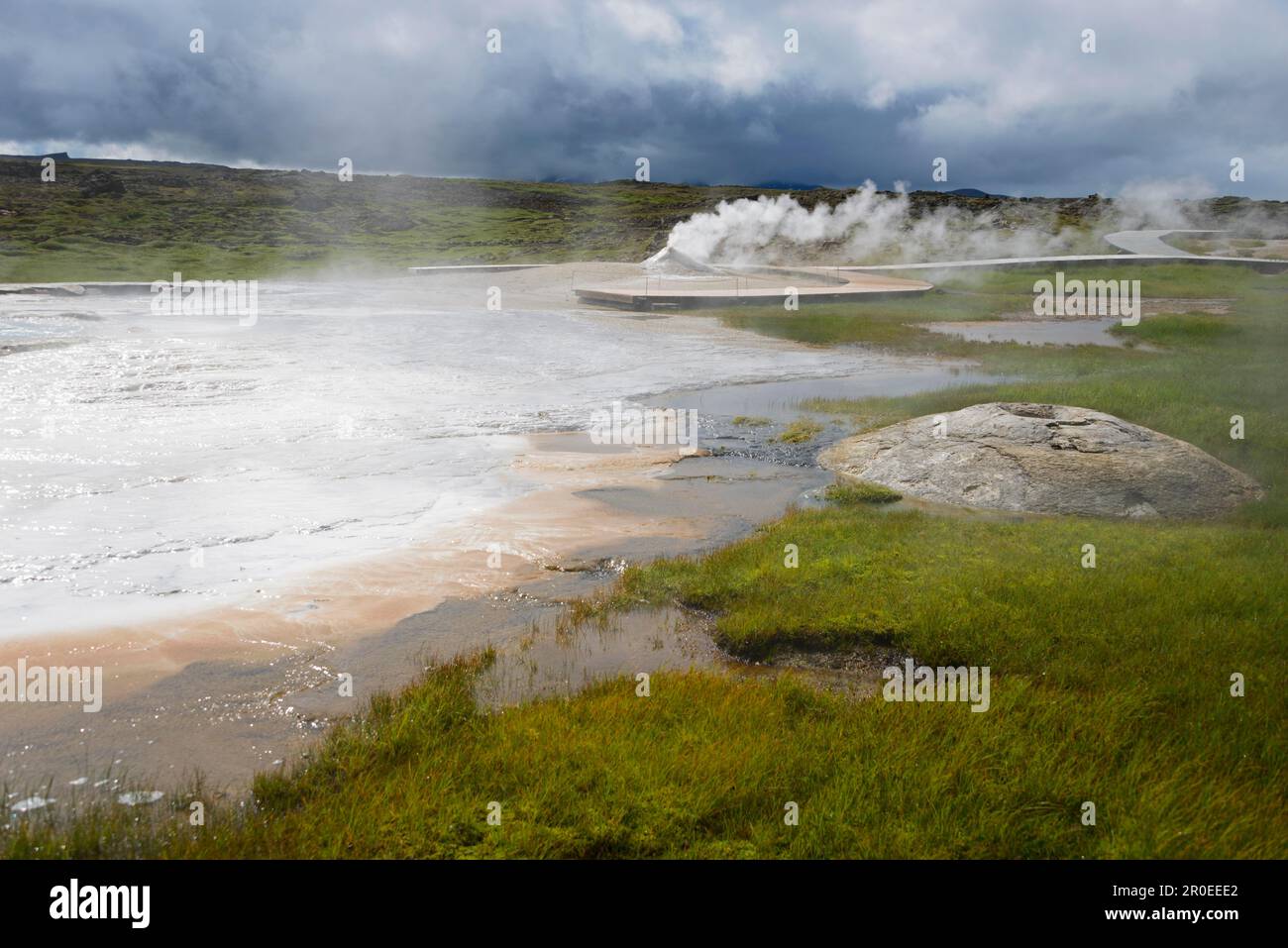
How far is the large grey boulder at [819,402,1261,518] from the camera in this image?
41.5 feet

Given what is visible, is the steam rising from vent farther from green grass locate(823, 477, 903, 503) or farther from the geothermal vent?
green grass locate(823, 477, 903, 503)

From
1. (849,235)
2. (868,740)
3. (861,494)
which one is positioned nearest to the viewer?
(868,740)

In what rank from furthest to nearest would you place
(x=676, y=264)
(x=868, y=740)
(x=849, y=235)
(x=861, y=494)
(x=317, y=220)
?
(x=317, y=220) → (x=849, y=235) → (x=676, y=264) → (x=861, y=494) → (x=868, y=740)

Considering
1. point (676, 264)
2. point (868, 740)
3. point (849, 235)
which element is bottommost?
point (868, 740)

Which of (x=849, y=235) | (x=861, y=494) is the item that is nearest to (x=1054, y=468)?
(x=861, y=494)

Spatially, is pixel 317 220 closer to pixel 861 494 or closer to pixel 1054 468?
pixel 861 494

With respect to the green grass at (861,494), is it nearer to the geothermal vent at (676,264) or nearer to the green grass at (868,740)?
the green grass at (868,740)

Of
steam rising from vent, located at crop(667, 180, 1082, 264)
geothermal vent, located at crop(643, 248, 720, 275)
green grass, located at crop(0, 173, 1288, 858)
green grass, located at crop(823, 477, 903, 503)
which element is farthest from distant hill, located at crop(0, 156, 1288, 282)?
green grass, located at crop(0, 173, 1288, 858)

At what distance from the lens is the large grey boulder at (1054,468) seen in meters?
12.7

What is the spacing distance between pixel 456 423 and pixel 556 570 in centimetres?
937

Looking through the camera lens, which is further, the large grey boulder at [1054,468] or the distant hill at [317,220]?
the distant hill at [317,220]

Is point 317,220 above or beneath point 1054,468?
above

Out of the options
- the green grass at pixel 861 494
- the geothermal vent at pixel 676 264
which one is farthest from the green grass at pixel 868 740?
the geothermal vent at pixel 676 264

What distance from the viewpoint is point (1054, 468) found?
13344 millimetres
